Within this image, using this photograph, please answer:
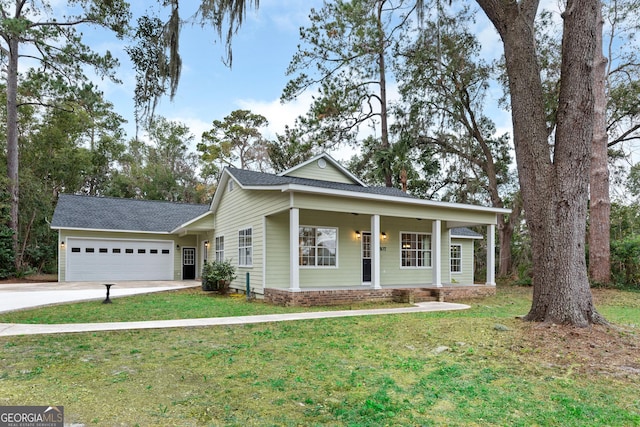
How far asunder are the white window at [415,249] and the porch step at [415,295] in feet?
7.09

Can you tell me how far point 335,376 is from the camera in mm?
4309

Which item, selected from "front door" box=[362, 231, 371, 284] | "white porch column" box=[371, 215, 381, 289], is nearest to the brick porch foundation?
"white porch column" box=[371, 215, 381, 289]

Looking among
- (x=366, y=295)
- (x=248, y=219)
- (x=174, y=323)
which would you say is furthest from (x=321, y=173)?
(x=174, y=323)

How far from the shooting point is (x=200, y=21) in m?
5.95

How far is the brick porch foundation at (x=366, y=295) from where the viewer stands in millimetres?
10391

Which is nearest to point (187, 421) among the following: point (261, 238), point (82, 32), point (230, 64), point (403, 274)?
point (230, 64)

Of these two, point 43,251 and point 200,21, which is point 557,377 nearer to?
point 200,21

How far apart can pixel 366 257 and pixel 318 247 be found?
2.03 meters

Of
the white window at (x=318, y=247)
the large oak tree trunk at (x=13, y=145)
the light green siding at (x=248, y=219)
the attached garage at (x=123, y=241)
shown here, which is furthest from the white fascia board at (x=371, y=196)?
the large oak tree trunk at (x=13, y=145)

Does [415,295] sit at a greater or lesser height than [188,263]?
lesser

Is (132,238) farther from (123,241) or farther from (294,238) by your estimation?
(294,238)

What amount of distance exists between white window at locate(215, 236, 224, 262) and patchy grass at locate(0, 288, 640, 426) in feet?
30.4

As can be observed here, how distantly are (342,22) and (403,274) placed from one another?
37.4 feet

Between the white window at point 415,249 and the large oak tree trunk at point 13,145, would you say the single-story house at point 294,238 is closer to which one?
the white window at point 415,249
